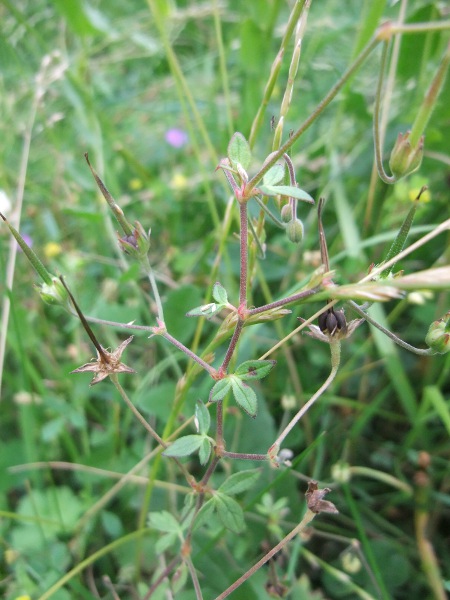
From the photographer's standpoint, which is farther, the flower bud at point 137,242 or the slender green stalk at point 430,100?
the flower bud at point 137,242

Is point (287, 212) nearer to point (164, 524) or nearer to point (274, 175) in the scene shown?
point (274, 175)

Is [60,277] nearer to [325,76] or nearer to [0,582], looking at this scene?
[0,582]

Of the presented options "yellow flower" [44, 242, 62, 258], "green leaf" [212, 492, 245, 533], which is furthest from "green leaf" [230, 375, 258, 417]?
"yellow flower" [44, 242, 62, 258]

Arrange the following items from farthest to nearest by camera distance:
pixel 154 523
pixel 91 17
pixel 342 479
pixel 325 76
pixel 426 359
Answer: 1. pixel 325 76
2. pixel 91 17
3. pixel 426 359
4. pixel 342 479
5. pixel 154 523

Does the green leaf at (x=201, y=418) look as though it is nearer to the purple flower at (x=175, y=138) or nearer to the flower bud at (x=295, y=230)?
the flower bud at (x=295, y=230)

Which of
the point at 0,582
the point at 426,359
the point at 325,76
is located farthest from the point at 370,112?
the point at 0,582

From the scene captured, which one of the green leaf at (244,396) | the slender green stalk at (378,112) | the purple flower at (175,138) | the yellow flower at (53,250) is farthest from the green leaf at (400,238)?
the purple flower at (175,138)

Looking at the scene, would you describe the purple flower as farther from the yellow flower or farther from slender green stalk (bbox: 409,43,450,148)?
slender green stalk (bbox: 409,43,450,148)
